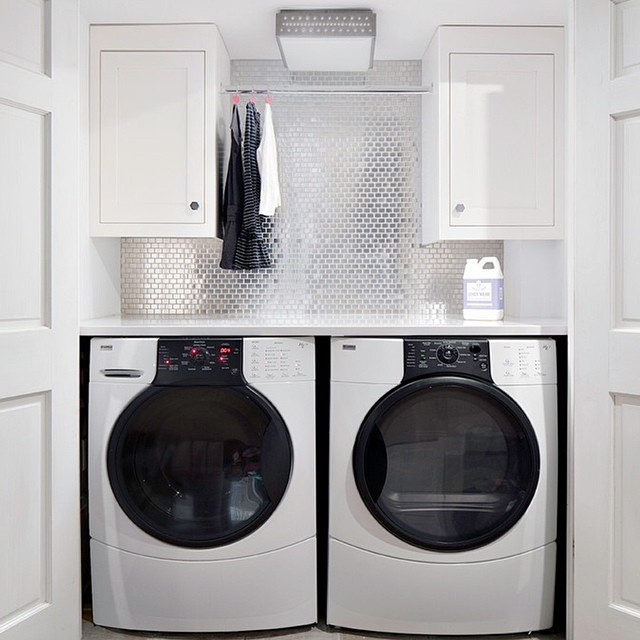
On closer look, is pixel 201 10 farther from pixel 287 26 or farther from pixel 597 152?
pixel 597 152

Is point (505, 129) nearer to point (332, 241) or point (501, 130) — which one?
point (501, 130)

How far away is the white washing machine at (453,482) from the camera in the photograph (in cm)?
197

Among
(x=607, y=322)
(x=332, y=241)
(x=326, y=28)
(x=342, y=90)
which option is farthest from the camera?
(x=332, y=241)

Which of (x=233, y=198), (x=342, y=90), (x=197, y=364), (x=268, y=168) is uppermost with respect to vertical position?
(x=342, y=90)

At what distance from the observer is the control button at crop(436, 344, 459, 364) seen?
6.47ft

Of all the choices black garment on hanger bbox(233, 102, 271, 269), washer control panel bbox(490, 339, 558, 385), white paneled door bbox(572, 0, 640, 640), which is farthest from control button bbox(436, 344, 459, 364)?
black garment on hanger bbox(233, 102, 271, 269)

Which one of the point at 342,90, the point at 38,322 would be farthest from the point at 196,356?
the point at 342,90

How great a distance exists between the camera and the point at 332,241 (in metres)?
2.68

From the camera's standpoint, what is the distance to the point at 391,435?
198 cm

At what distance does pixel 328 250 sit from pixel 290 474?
105 cm

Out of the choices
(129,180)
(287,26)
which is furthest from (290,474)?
(287,26)

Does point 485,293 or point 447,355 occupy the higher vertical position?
point 485,293

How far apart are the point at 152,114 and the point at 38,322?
0.91m

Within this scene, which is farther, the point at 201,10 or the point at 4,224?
the point at 201,10
